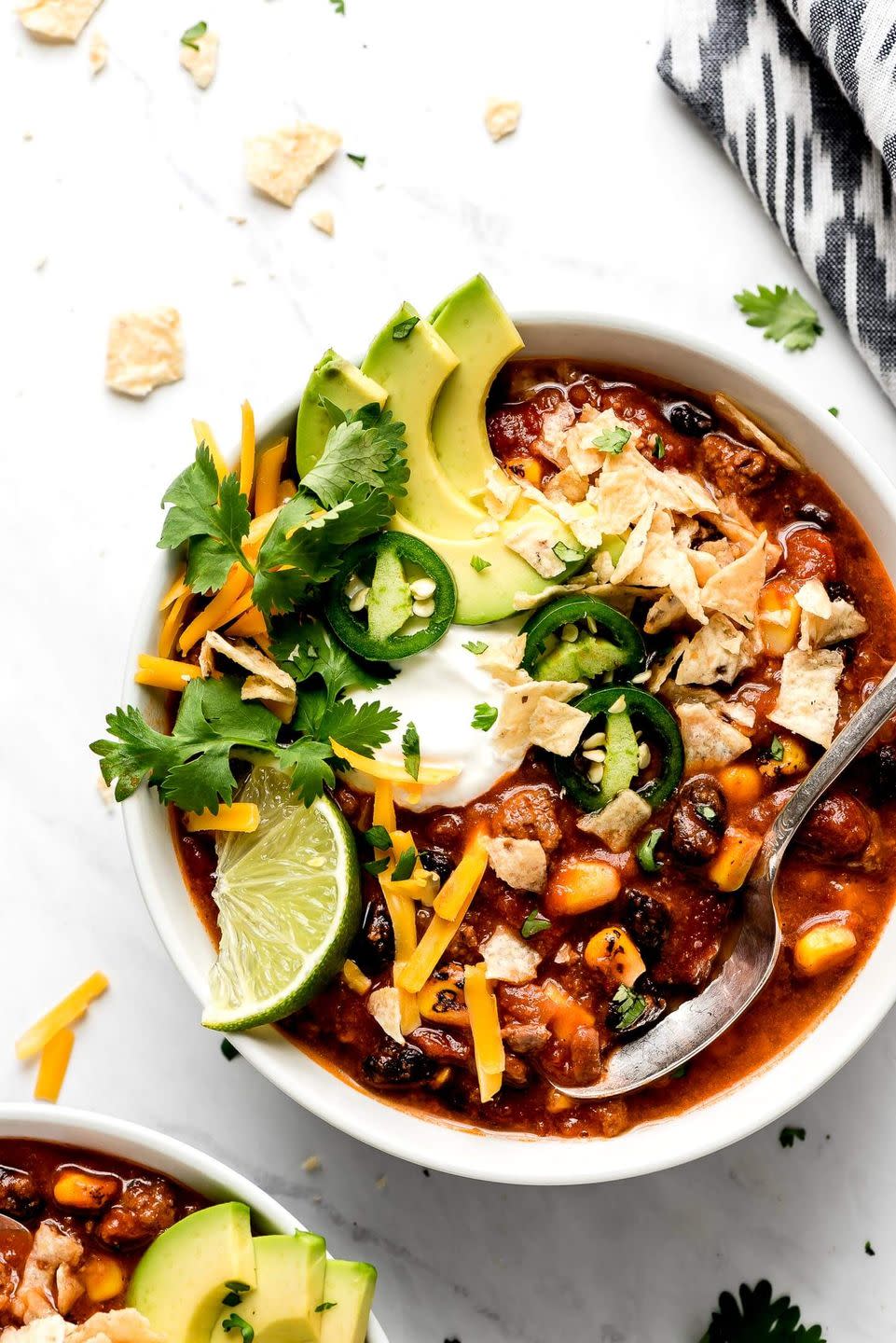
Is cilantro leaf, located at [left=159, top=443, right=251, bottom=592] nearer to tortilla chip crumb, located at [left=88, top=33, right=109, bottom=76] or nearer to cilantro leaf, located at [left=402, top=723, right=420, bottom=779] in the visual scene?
cilantro leaf, located at [left=402, top=723, right=420, bottom=779]

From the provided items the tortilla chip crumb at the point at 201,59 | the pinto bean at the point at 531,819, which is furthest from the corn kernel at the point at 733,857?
the tortilla chip crumb at the point at 201,59

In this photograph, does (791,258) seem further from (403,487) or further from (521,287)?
(403,487)

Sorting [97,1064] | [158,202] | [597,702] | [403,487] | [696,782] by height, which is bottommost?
[97,1064]

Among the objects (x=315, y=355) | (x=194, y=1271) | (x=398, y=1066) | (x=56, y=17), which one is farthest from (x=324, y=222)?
(x=194, y=1271)

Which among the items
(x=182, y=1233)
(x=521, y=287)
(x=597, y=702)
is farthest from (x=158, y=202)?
(x=182, y=1233)

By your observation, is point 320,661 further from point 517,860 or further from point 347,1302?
point 347,1302

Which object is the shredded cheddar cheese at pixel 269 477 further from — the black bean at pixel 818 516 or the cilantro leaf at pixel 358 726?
the black bean at pixel 818 516

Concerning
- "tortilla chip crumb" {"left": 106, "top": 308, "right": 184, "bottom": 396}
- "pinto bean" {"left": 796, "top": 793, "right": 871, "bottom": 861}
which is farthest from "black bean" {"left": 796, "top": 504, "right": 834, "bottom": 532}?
"tortilla chip crumb" {"left": 106, "top": 308, "right": 184, "bottom": 396}
